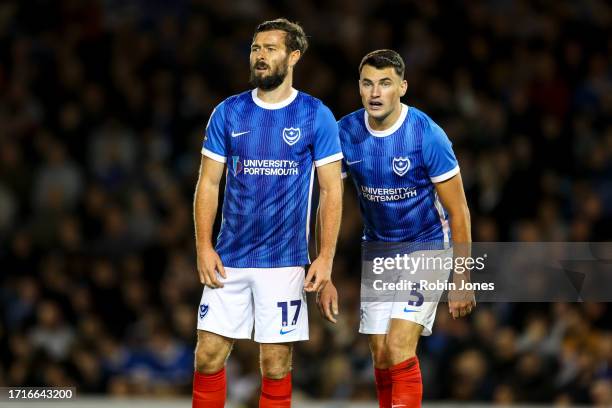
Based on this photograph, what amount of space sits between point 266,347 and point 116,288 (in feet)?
17.7

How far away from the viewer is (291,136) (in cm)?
621

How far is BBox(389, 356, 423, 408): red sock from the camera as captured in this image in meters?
6.38

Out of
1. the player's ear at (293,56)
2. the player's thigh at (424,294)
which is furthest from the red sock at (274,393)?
the player's ear at (293,56)

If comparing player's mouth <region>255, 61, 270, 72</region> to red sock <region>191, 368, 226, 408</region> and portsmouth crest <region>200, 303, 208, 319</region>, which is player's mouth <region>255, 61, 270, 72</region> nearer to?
portsmouth crest <region>200, 303, 208, 319</region>

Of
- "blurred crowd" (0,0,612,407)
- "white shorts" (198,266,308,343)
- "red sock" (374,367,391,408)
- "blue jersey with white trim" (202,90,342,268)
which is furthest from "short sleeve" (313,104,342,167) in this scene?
"blurred crowd" (0,0,612,407)

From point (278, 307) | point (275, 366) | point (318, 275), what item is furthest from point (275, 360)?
point (318, 275)

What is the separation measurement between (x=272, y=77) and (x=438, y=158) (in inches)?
40.2

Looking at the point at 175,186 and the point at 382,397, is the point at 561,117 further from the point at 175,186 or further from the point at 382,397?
the point at 382,397

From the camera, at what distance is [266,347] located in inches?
246

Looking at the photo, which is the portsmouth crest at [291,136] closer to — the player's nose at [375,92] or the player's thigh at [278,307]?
the player's nose at [375,92]

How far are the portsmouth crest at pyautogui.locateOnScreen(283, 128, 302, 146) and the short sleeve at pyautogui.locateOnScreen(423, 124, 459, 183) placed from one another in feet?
2.44

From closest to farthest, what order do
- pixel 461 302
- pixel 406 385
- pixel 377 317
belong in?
1. pixel 406 385
2. pixel 461 302
3. pixel 377 317

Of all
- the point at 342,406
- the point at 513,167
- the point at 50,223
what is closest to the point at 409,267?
the point at 342,406

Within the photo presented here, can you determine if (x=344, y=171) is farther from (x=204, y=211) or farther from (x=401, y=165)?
(x=204, y=211)
